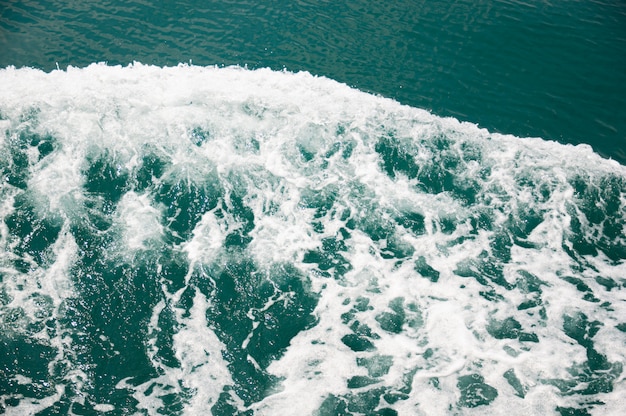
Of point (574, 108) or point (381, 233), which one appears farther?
point (574, 108)

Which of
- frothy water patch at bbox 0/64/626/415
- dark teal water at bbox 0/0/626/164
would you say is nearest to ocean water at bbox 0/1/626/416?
frothy water patch at bbox 0/64/626/415

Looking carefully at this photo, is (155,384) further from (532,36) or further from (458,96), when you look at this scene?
(532,36)

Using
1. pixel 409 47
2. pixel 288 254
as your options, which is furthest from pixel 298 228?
pixel 409 47

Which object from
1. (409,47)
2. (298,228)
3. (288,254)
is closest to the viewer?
(288,254)

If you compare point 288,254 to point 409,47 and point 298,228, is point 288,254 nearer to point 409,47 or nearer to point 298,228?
point 298,228

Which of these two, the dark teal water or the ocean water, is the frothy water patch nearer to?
the ocean water

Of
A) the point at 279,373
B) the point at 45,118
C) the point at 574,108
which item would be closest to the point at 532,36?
the point at 574,108
